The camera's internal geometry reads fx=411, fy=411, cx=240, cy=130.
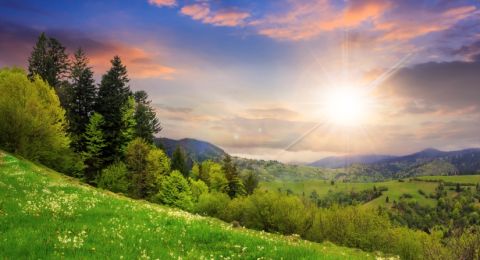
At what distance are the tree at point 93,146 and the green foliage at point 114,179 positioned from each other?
604 centimetres

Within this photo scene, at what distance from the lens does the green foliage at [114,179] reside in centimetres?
8956

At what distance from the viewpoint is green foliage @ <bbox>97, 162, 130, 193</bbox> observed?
294 ft


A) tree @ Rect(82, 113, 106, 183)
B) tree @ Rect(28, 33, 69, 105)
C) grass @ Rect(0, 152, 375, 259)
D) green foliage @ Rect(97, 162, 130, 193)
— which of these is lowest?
green foliage @ Rect(97, 162, 130, 193)

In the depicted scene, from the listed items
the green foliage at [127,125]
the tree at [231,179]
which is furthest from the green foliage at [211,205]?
the green foliage at [127,125]

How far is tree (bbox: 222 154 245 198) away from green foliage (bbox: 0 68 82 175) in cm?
6237

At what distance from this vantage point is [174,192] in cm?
10531

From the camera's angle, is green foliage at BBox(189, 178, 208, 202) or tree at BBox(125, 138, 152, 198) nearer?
tree at BBox(125, 138, 152, 198)

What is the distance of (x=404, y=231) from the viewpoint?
10731cm

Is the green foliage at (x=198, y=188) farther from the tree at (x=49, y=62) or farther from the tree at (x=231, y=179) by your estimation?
the tree at (x=49, y=62)

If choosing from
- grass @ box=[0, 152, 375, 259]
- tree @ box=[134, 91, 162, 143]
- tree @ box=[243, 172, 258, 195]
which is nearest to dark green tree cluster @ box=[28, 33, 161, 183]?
tree @ box=[134, 91, 162, 143]

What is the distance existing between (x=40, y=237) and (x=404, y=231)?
108 meters

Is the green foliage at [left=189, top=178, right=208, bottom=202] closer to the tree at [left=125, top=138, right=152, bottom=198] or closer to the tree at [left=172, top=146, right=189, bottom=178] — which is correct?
the tree at [left=172, top=146, right=189, bottom=178]

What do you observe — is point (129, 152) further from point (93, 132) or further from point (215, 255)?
point (215, 255)

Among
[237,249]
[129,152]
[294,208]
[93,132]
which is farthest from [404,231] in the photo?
[237,249]
